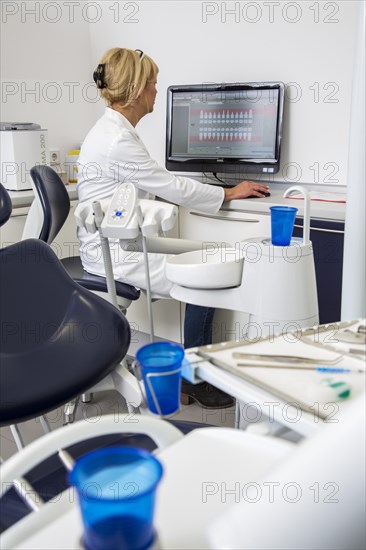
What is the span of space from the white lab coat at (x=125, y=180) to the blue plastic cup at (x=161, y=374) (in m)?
1.52

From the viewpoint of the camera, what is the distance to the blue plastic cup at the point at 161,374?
0.92m

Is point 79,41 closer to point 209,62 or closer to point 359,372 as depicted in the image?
point 209,62

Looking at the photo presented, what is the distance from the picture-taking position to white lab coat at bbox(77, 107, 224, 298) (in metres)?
2.46

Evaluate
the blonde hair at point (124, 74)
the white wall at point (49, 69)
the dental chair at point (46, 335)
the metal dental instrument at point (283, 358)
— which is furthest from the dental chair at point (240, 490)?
the white wall at point (49, 69)

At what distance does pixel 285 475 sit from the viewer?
1.90 ft

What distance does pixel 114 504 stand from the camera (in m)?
0.48

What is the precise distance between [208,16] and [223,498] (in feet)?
9.19

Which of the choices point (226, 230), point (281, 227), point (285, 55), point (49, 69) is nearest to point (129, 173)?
point (226, 230)

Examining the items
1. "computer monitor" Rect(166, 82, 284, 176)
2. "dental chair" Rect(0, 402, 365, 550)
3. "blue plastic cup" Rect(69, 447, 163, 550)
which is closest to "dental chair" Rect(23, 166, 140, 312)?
"computer monitor" Rect(166, 82, 284, 176)

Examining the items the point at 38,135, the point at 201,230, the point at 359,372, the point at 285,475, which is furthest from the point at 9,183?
the point at 285,475

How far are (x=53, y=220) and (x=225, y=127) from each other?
1045 millimetres

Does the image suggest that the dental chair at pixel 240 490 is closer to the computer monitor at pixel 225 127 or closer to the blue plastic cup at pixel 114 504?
the blue plastic cup at pixel 114 504

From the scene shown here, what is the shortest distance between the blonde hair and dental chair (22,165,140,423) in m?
0.47

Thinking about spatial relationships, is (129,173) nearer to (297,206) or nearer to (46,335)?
(297,206)
